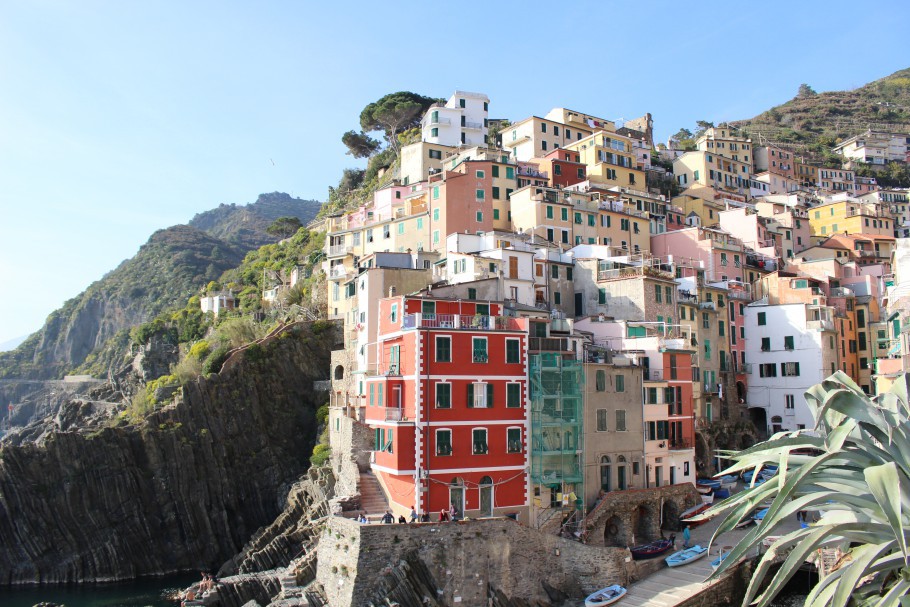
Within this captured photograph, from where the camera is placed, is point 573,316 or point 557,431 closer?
point 557,431

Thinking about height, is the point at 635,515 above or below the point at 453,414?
below

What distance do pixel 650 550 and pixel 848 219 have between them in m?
61.0

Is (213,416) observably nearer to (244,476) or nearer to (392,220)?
(244,476)

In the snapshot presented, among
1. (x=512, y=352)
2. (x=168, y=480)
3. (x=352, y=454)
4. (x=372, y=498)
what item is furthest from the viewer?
(x=168, y=480)

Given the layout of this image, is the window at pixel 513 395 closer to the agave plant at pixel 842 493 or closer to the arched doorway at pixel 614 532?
the arched doorway at pixel 614 532

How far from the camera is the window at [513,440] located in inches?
1620

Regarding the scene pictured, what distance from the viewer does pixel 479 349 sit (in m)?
41.1

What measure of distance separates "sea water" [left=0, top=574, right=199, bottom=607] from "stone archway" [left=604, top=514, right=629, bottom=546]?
27.6m

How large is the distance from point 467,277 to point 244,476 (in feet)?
85.4

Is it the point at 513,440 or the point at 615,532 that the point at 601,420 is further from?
the point at 615,532

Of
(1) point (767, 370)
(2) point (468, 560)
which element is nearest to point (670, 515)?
(2) point (468, 560)

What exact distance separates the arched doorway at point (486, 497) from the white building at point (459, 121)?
58400 mm

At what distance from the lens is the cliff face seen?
57.1 meters

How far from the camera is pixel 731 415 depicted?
2386 inches
